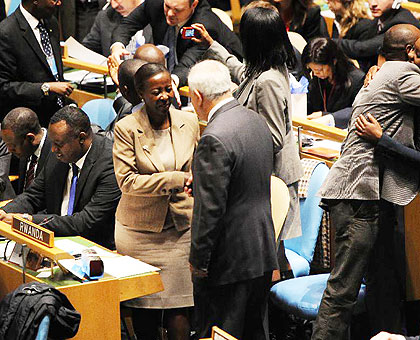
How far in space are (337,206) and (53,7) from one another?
2.95 meters

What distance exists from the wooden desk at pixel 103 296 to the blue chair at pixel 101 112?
7.65 feet

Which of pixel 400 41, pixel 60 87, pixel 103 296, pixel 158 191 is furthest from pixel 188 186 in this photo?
pixel 60 87

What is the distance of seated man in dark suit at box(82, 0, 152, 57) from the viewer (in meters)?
7.81

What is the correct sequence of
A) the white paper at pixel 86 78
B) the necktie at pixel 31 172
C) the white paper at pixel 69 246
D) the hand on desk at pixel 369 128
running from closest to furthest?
the hand on desk at pixel 369 128 < the white paper at pixel 69 246 < the necktie at pixel 31 172 < the white paper at pixel 86 78

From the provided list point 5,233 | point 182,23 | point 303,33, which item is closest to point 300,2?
point 303,33

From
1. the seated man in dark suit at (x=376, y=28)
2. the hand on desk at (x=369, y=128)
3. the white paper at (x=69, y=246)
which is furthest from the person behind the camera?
the seated man in dark suit at (x=376, y=28)

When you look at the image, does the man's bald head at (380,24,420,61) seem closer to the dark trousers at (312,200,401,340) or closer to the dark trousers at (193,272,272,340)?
the dark trousers at (312,200,401,340)

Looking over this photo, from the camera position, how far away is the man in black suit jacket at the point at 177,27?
20.4ft

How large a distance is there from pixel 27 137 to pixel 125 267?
1.53m

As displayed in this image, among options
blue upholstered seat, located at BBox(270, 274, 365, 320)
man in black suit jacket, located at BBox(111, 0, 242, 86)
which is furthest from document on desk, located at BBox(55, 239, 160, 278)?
man in black suit jacket, located at BBox(111, 0, 242, 86)

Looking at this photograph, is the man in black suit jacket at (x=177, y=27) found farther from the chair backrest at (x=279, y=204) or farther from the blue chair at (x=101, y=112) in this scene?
the chair backrest at (x=279, y=204)

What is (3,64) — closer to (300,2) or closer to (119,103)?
(119,103)

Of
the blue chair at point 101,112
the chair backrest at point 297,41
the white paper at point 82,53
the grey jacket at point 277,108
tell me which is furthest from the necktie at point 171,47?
the grey jacket at point 277,108

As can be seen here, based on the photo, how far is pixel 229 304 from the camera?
14.0ft
